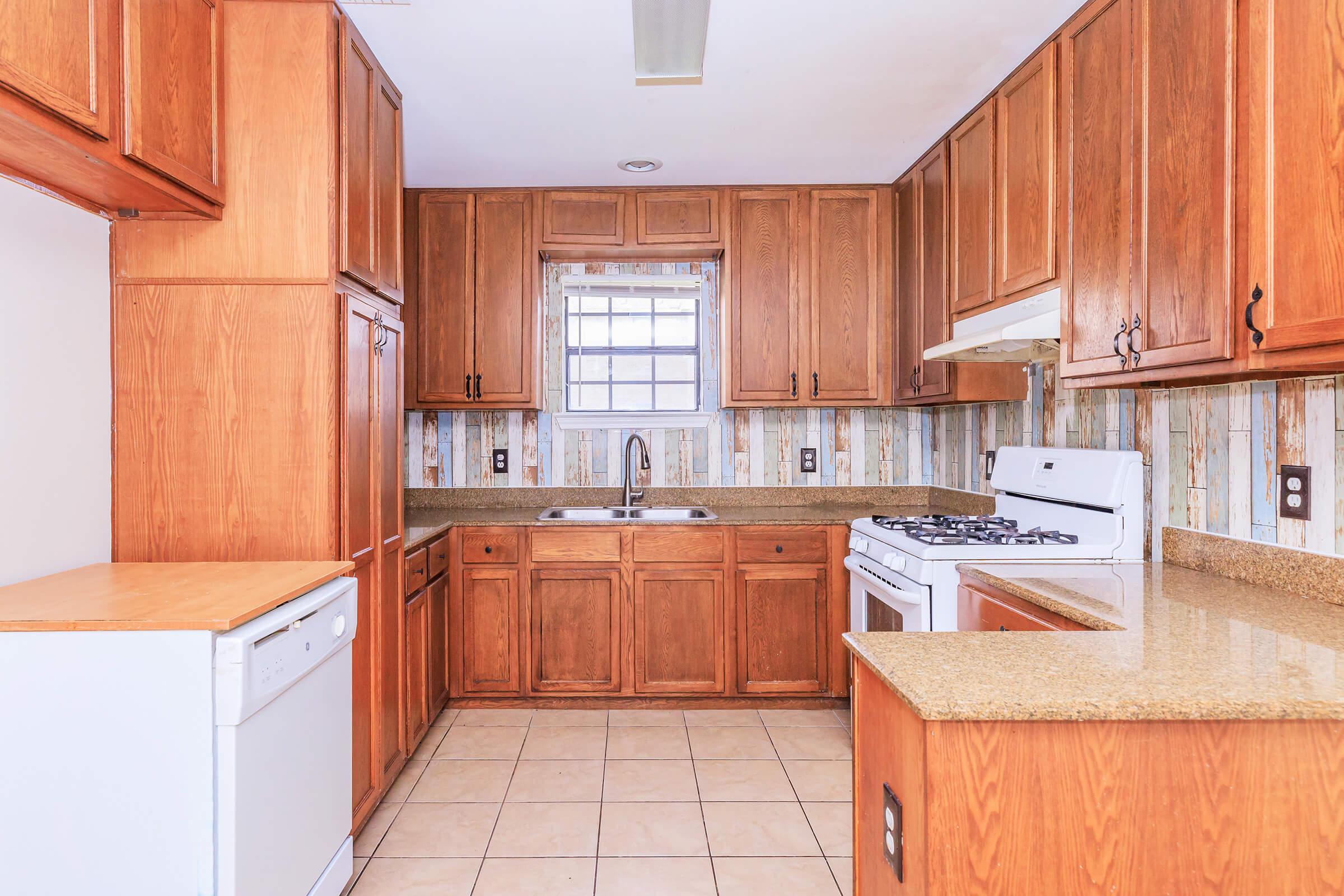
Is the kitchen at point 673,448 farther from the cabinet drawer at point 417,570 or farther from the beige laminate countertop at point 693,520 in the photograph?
the cabinet drawer at point 417,570

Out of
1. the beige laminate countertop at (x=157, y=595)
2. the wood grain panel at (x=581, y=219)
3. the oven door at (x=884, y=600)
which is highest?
the wood grain panel at (x=581, y=219)

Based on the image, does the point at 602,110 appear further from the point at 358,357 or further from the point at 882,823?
the point at 882,823

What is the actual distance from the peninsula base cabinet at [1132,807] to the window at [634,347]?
283 centimetres

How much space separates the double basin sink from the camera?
11.5 ft

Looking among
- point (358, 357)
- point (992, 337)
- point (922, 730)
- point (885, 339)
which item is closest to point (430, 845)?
point (358, 357)

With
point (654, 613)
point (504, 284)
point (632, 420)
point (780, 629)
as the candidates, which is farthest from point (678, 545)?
point (504, 284)

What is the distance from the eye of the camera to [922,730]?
3.30ft

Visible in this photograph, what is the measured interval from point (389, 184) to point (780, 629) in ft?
7.72

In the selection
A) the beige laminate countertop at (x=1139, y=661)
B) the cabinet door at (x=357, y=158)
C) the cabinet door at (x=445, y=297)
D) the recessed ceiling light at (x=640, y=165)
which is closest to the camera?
the beige laminate countertop at (x=1139, y=661)

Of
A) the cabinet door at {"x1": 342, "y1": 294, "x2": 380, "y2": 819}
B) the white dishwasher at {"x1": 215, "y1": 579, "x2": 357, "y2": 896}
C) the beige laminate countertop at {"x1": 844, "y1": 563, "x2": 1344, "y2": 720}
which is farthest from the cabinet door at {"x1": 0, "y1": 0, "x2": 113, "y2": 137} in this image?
the beige laminate countertop at {"x1": 844, "y1": 563, "x2": 1344, "y2": 720}

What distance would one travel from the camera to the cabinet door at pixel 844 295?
11.1 feet

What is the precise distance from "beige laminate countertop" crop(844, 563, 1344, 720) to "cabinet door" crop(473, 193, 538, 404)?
2.46 meters

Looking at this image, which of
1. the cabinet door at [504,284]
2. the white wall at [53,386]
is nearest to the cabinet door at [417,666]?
the white wall at [53,386]

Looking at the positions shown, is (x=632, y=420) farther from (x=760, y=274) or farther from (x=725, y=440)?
(x=760, y=274)
